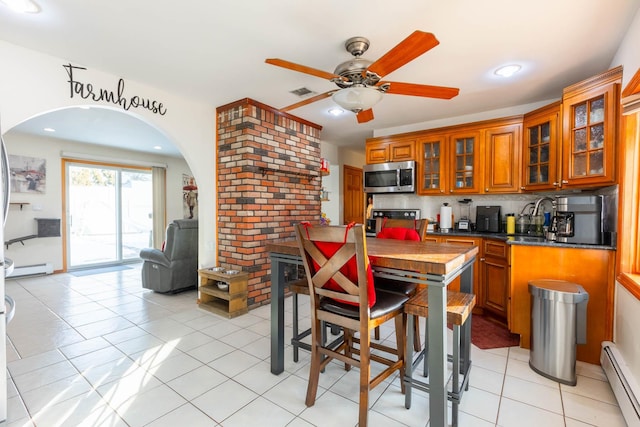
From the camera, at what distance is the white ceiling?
5.92 feet

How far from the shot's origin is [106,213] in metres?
6.00

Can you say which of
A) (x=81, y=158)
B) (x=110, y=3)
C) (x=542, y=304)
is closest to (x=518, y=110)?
(x=542, y=304)

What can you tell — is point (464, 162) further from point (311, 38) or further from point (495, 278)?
point (311, 38)

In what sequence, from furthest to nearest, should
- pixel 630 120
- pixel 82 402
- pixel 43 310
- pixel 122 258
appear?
pixel 122 258 < pixel 43 310 < pixel 630 120 < pixel 82 402

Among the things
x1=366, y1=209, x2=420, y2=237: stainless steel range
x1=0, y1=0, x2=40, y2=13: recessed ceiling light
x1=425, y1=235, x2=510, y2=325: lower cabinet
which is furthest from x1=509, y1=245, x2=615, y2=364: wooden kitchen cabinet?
x1=0, y1=0, x2=40, y2=13: recessed ceiling light

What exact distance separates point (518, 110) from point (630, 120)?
1.53 m

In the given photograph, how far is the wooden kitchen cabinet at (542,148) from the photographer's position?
112 inches

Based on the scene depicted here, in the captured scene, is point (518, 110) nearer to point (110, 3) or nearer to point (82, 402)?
point (110, 3)

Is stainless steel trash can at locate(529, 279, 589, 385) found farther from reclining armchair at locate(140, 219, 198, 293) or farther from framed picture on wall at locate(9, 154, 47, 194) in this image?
framed picture on wall at locate(9, 154, 47, 194)

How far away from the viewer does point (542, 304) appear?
6.95 feet

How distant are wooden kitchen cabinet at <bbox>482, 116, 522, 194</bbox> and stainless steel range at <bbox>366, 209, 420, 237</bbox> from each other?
99cm

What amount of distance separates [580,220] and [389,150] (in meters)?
2.37

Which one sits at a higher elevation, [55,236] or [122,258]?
[55,236]

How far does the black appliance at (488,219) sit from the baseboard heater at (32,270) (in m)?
7.02
